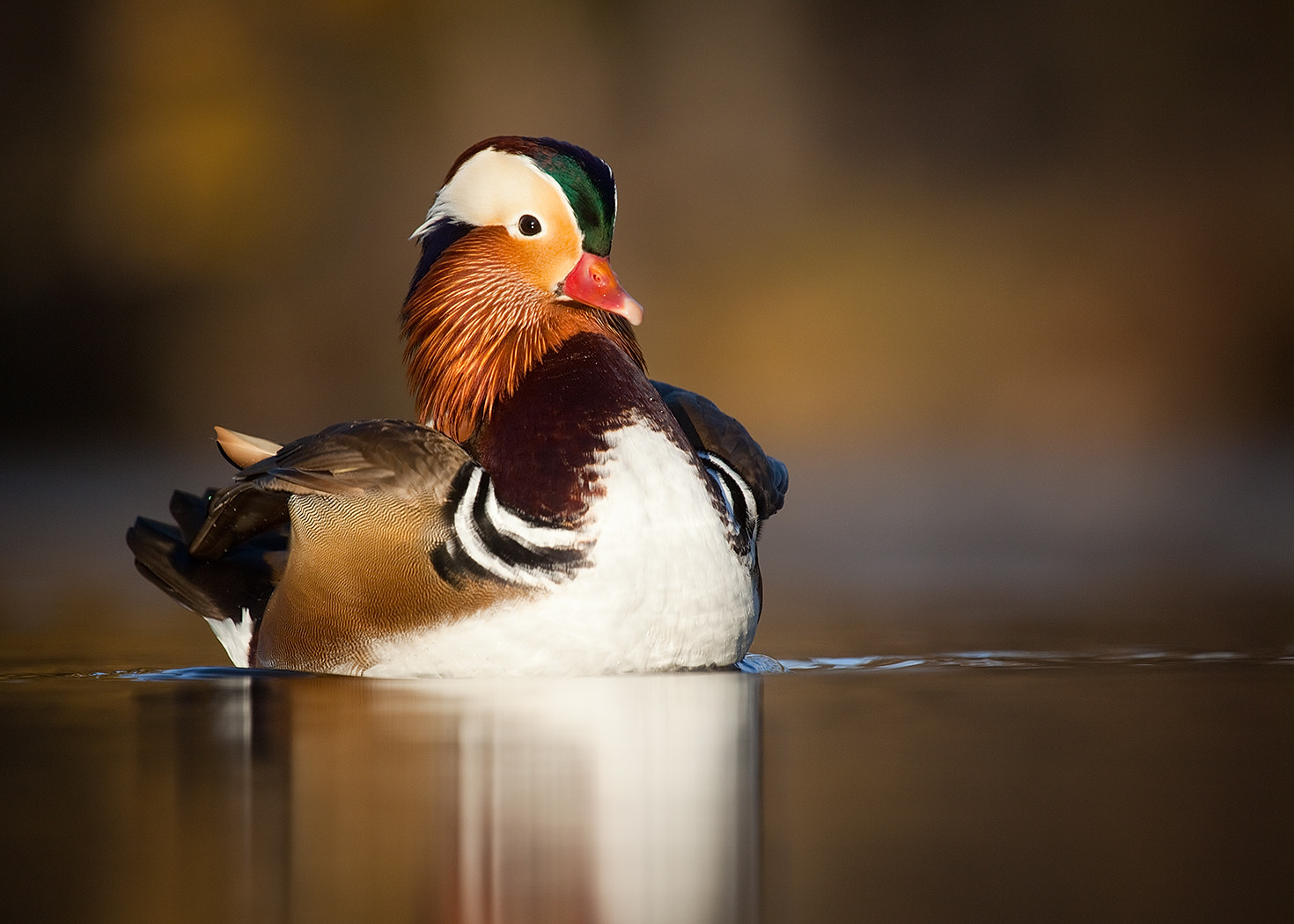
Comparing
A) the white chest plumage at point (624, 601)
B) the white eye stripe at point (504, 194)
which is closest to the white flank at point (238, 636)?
the white chest plumage at point (624, 601)

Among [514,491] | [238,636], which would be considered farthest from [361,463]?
[238,636]

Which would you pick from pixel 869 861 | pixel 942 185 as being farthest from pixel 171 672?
pixel 942 185

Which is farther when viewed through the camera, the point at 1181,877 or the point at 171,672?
the point at 171,672

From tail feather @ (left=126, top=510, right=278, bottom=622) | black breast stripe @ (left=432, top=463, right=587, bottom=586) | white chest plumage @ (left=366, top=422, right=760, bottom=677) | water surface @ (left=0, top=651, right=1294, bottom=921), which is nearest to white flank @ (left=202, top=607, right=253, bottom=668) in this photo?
tail feather @ (left=126, top=510, right=278, bottom=622)

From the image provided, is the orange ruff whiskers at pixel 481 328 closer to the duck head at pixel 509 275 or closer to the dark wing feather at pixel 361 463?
the duck head at pixel 509 275

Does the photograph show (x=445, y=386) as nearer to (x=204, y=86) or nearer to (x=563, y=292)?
(x=563, y=292)

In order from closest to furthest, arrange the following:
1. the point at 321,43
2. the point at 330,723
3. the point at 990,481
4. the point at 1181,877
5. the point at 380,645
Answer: the point at 1181,877
the point at 330,723
the point at 380,645
the point at 990,481
the point at 321,43

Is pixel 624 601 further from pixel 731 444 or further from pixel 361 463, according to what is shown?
pixel 731 444

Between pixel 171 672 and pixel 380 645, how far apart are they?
0.63 m

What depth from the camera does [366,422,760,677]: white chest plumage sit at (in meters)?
3.16

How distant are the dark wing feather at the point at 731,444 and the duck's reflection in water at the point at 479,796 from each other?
554 millimetres

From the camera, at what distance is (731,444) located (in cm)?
384

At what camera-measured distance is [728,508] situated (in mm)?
3467

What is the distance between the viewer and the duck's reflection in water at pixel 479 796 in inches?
72.7
